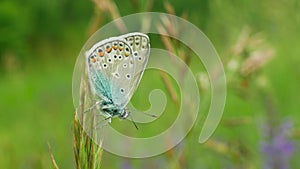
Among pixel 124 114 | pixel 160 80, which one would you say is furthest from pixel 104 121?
pixel 160 80

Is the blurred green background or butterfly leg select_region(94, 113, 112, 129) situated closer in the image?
butterfly leg select_region(94, 113, 112, 129)

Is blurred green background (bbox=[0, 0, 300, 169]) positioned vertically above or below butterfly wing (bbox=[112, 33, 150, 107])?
above

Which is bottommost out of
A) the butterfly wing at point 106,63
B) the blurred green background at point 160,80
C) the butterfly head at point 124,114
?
the butterfly head at point 124,114

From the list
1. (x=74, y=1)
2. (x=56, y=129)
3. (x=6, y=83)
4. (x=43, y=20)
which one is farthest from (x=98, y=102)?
(x=43, y=20)

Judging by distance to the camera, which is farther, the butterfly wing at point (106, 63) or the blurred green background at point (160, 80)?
the blurred green background at point (160, 80)

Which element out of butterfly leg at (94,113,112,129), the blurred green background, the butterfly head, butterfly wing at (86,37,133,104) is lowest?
butterfly leg at (94,113,112,129)

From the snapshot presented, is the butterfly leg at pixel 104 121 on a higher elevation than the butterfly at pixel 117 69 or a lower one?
lower

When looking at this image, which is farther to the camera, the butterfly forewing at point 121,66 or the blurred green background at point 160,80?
the blurred green background at point 160,80
